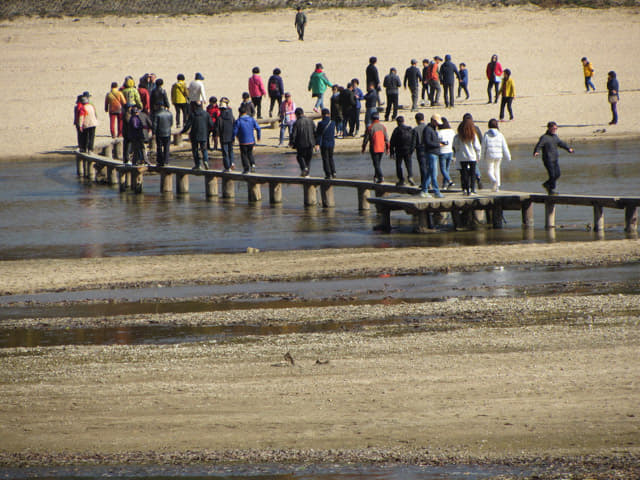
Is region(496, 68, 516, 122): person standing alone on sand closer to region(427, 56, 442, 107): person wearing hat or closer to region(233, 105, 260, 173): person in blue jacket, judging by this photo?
region(427, 56, 442, 107): person wearing hat

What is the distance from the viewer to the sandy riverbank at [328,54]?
119 ft

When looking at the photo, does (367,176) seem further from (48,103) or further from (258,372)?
(48,103)

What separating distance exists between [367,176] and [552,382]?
1742 centimetres

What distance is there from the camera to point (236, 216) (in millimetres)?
20984

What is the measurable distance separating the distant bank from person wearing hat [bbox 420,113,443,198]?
49563mm

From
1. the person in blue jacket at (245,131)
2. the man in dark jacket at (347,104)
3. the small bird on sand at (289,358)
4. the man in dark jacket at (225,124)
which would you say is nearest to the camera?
the small bird on sand at (289,358)

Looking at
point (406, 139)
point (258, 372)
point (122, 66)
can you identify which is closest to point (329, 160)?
point (406, 139)

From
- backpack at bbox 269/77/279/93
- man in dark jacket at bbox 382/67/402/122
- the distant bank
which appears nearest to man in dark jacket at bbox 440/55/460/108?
man in dark jacket at bbox 382/67/402/122

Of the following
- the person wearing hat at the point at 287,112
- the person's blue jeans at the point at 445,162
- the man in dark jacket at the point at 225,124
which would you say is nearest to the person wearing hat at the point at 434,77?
the person wearing hat at the point at 287,112

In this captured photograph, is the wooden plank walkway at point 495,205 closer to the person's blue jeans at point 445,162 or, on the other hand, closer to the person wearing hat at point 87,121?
the person's blue jeans at point 445,162

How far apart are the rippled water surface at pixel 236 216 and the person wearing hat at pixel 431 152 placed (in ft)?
2.74

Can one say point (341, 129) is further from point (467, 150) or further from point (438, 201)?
point (438, 201)

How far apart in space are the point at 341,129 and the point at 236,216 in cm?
1238

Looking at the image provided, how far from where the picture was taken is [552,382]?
831 cm
